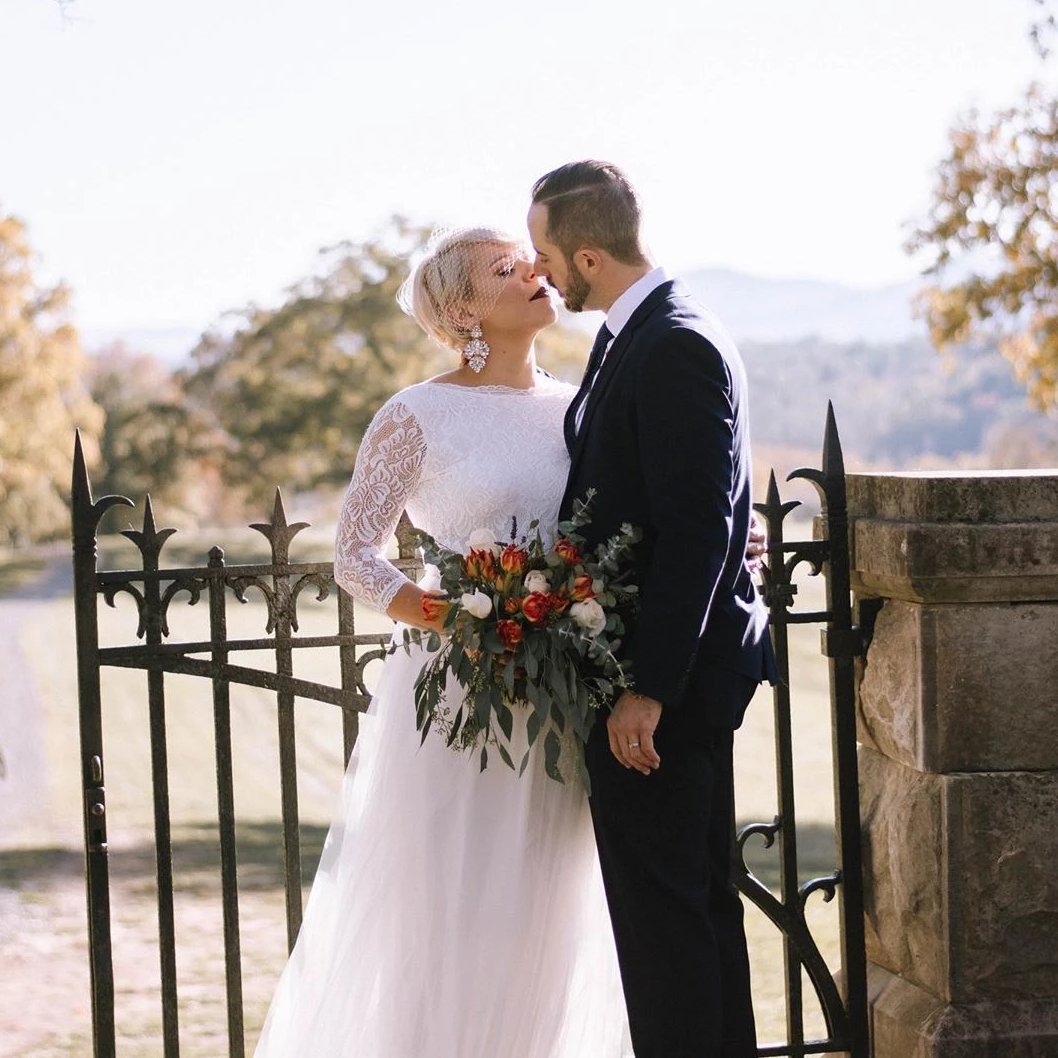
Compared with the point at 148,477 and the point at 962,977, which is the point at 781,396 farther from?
the point at 962,977

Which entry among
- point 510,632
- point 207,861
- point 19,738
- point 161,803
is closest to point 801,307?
point 19,738

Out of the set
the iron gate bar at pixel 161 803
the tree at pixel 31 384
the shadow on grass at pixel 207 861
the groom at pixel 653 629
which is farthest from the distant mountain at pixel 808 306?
the groom at pixel 653 629

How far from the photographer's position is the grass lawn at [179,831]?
573cm

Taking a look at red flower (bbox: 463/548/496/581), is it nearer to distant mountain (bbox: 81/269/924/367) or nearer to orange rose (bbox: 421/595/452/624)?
orange rose (bbox: 421/595/452/624)

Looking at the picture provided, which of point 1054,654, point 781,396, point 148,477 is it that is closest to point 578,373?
point 148,477

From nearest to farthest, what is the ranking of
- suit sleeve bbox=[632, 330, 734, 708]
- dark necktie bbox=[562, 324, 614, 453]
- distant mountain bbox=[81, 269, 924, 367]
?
suit sleeve bbox=[632, 330, 734, 708], dark necktie bbox=[562, 324, 614, 453], distant mountain bbox=[81, 269, 924, 367]

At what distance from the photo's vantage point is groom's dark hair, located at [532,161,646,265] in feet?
9.88

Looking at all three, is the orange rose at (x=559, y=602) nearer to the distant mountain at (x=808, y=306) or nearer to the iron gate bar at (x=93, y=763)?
the iron gate bar at (x=93, y=763)

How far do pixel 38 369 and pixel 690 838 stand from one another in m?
20.5

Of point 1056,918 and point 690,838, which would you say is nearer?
point 690,838

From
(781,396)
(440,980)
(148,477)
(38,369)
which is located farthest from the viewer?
(781,396)

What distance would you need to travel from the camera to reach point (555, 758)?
2.96 metres

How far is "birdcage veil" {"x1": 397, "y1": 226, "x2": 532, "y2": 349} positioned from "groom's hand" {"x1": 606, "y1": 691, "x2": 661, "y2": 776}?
101 centimetres

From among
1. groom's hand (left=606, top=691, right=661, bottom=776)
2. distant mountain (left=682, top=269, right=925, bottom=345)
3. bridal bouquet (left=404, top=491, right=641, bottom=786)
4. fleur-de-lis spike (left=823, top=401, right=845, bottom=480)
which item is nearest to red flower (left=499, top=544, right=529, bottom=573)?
bridal bouquet (left=404, top=491, right=641, bottom=786)
